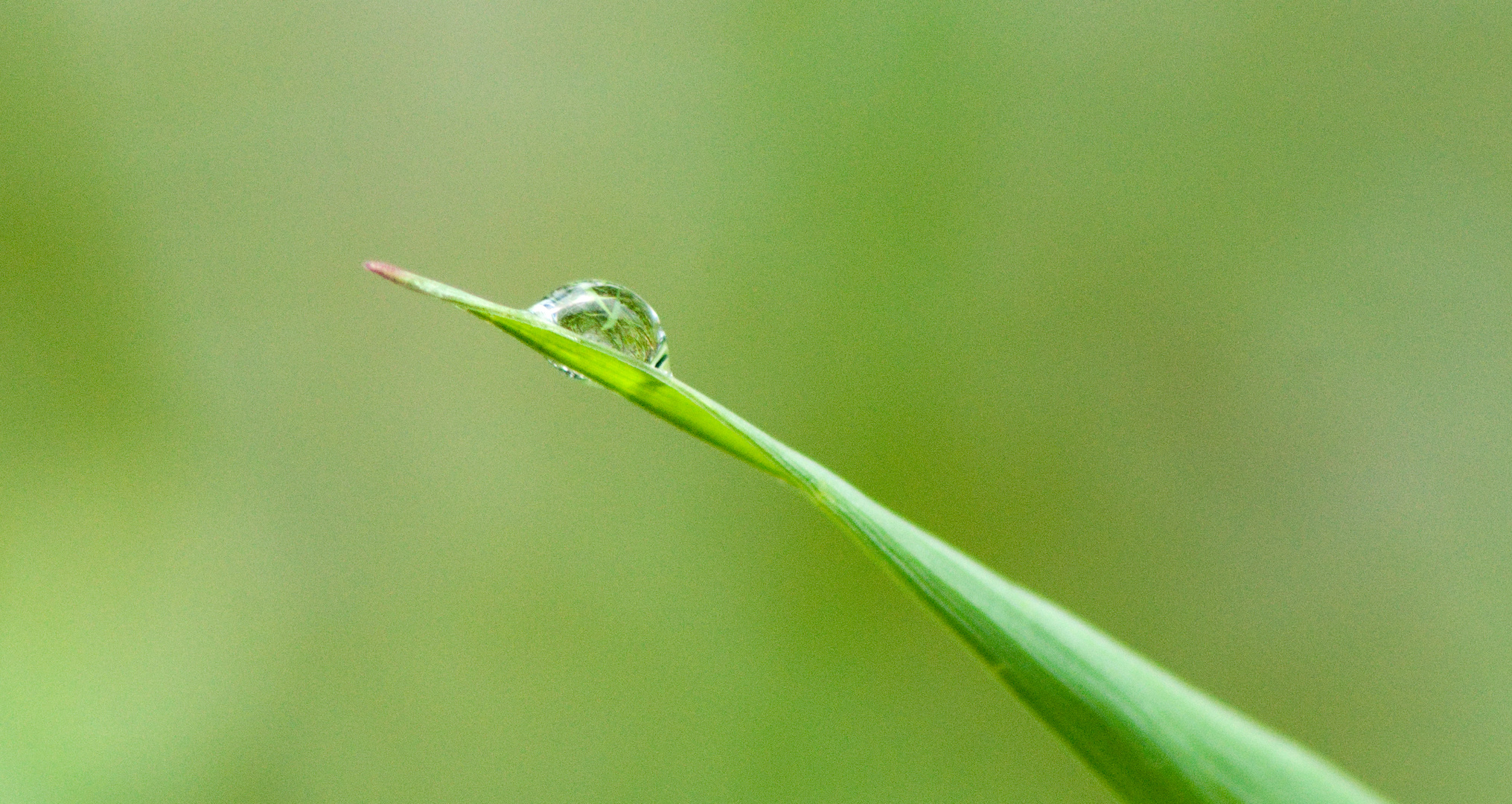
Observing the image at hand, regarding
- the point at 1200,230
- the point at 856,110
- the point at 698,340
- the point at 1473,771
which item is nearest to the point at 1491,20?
the point at 1200,230

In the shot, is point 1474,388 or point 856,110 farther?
point 856,110

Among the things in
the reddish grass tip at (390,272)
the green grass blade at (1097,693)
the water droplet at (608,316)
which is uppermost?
the water droplet at (608,316)

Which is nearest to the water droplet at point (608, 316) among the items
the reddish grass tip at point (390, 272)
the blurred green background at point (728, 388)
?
the reddish grass tip at point (390, 272)

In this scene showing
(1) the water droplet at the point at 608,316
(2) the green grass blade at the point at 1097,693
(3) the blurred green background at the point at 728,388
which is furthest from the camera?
(3) the blurred green background at the point at 728,388

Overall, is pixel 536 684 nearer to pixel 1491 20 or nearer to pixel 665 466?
pixel 665 466

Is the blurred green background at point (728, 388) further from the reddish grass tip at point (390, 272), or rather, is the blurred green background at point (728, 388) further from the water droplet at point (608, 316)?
the reddish grass tip at point (390, 272)

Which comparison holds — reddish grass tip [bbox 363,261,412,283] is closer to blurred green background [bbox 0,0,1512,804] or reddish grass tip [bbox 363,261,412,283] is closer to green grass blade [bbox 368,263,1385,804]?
green grass blade [bbox 368,263,1385,804]

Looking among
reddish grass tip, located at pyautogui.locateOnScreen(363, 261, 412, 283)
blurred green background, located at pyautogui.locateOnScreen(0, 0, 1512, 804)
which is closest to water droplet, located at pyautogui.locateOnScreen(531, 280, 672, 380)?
reddish grass tip, located at pyautogui.locateOnScreen(363, 261, 412, 283)
